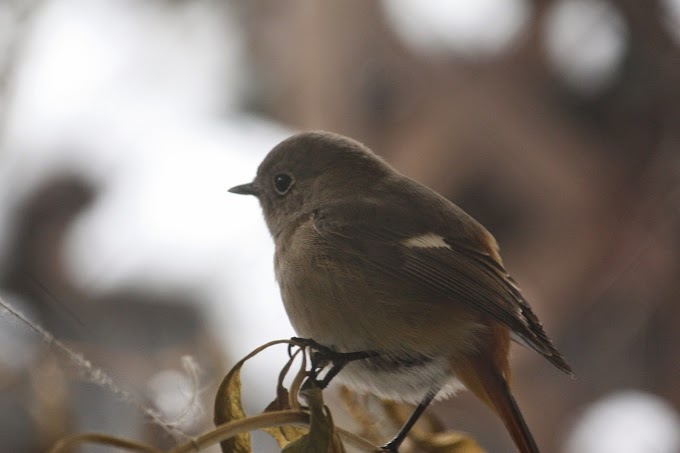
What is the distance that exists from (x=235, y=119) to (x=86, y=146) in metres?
0.95

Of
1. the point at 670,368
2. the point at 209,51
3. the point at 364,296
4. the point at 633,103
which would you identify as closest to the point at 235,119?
the point at 209,51

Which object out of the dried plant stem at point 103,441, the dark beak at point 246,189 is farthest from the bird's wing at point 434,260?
the dried plant stem at point 103,441

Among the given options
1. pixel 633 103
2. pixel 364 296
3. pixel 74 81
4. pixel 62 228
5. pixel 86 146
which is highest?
pixel 633 103

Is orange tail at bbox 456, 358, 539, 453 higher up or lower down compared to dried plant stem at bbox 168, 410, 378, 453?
lower down

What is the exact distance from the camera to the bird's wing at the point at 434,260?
1.68 m

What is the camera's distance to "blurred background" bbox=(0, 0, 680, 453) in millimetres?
3320

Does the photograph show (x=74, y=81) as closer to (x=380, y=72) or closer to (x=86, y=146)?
(x=86, y=146)

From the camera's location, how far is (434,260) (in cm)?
180

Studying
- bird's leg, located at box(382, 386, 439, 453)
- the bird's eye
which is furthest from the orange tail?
the bird's eye

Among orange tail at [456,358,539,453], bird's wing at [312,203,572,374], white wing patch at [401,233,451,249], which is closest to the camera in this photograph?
orange tail at [456,358,539,453]

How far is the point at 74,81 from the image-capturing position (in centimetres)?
362

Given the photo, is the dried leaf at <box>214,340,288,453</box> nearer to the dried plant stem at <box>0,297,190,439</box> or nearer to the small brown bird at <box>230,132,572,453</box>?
the dried plant stem at <box>0,297,190,439</box>

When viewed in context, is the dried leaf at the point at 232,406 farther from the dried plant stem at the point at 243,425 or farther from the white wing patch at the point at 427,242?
the white wing patch at the point at 427,242

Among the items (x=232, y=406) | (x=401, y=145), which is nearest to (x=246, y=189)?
(x=232, y=406)
